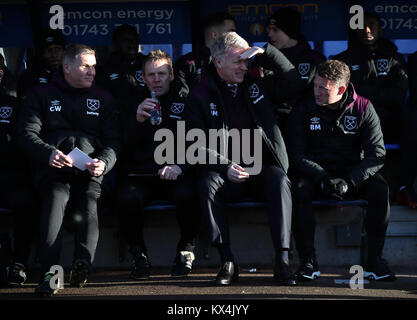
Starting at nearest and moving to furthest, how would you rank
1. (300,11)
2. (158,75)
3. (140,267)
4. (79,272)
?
(79,272)
(140,267)
(158,75)
(300,11)

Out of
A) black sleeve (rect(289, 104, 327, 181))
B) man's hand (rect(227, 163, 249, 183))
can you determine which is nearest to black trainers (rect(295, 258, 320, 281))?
black sleeve (rect(289, 104, 327, 181))

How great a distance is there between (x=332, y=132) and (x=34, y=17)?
3.16 metres

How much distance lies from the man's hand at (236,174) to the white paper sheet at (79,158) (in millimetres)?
954

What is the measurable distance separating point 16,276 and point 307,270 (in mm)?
1994

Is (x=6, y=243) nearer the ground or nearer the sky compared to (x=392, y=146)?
nearer the ground

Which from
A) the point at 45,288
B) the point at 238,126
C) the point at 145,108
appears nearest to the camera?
the point at 45,288

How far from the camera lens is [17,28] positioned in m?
7.23

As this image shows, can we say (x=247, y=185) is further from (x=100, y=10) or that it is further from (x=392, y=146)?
(x=100, y=10)

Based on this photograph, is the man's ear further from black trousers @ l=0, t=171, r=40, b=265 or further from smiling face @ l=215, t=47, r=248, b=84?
black trousers @ l=0, t=171, r=40, b=265

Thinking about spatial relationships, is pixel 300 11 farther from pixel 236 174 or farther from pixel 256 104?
pixel 236 174

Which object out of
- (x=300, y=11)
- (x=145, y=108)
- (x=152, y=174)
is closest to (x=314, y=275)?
(x=152, y=174)
